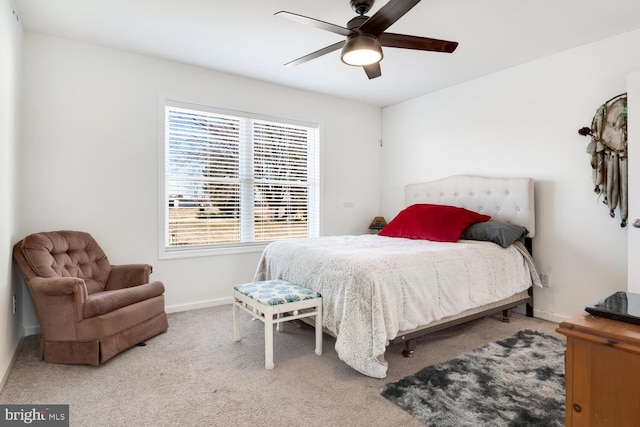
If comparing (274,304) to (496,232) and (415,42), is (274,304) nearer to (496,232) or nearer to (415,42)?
(415,42)

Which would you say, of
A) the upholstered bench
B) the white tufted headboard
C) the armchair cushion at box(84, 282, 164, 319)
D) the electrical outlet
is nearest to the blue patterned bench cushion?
the upholstered bench

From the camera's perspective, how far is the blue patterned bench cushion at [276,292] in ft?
7.97

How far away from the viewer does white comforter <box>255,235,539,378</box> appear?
2.23 m

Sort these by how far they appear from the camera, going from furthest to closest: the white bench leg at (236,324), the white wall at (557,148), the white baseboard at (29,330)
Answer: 1. the white wall at (557,148)
2. the white baseboard at (29,330)
3. the white bench leg at (236,324)

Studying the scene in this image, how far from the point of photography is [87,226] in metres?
3.24

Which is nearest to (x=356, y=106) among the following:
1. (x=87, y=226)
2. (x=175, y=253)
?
(x=175, y=253)

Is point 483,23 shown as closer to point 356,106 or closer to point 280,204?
point 356,106

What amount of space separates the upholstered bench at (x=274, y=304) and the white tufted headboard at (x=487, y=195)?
229 cm

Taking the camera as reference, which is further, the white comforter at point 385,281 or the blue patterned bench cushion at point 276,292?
the blue patterned bench cushion at point 276,292

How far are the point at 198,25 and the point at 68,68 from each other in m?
1.32

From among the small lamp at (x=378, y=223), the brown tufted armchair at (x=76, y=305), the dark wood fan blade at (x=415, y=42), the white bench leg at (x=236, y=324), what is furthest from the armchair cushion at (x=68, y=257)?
the small lamp at (x=378, y=223)

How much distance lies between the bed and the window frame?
0.82m

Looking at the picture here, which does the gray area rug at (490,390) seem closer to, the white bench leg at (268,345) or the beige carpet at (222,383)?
the beige carpet at (222,383)

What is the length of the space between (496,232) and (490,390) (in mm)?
1561
